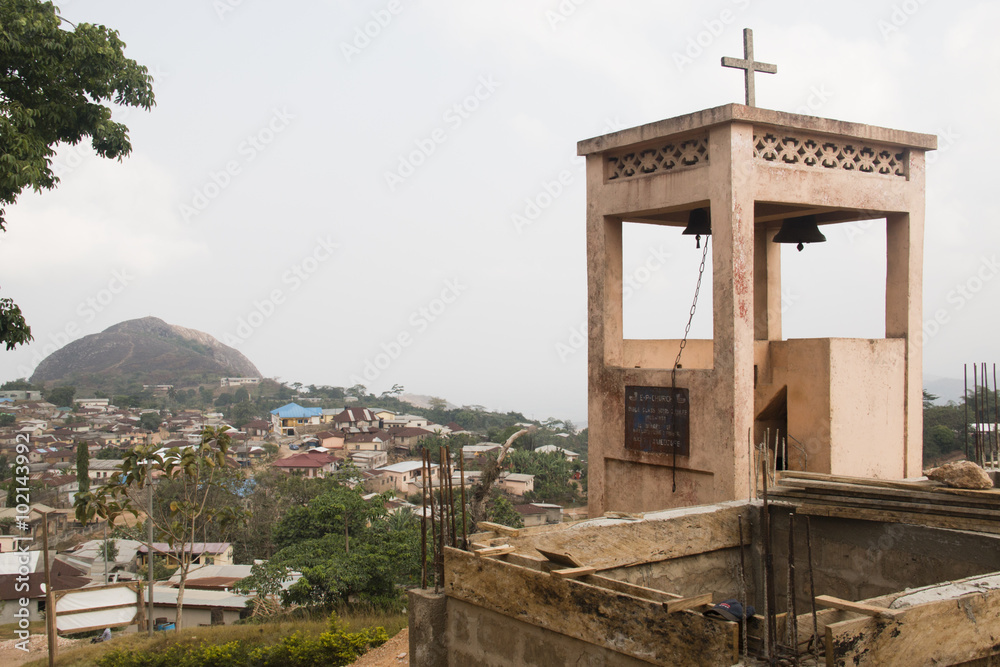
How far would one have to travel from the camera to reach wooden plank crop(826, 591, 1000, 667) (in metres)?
2.88

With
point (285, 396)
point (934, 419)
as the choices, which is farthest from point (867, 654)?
point (285, 396)

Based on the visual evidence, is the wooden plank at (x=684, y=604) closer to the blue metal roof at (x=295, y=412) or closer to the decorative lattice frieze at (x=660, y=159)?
the decorative lattice frieze at (x=660, y=159)

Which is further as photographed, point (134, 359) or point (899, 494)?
point (134, 359)

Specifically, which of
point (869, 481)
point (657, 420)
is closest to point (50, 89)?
point (657, 420)

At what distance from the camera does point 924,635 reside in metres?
3.06

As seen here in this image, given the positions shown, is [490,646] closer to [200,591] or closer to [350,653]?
[350,653]

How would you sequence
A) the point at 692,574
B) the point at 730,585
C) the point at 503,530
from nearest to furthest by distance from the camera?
the point at 503,530
the point at 692,574
the point at 730,585

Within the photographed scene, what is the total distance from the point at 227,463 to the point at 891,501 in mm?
20460

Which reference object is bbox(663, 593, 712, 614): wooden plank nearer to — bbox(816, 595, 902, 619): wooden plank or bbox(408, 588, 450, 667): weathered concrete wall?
bbox(816, 595, 902, 619): wooden plank

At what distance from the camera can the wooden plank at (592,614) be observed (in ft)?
10.1

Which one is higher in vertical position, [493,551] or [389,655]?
[493,551]

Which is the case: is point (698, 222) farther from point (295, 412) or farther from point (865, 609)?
point (295, 412)

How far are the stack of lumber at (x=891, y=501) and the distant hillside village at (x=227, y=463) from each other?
29.5 ft

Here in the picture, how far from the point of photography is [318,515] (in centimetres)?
1853
